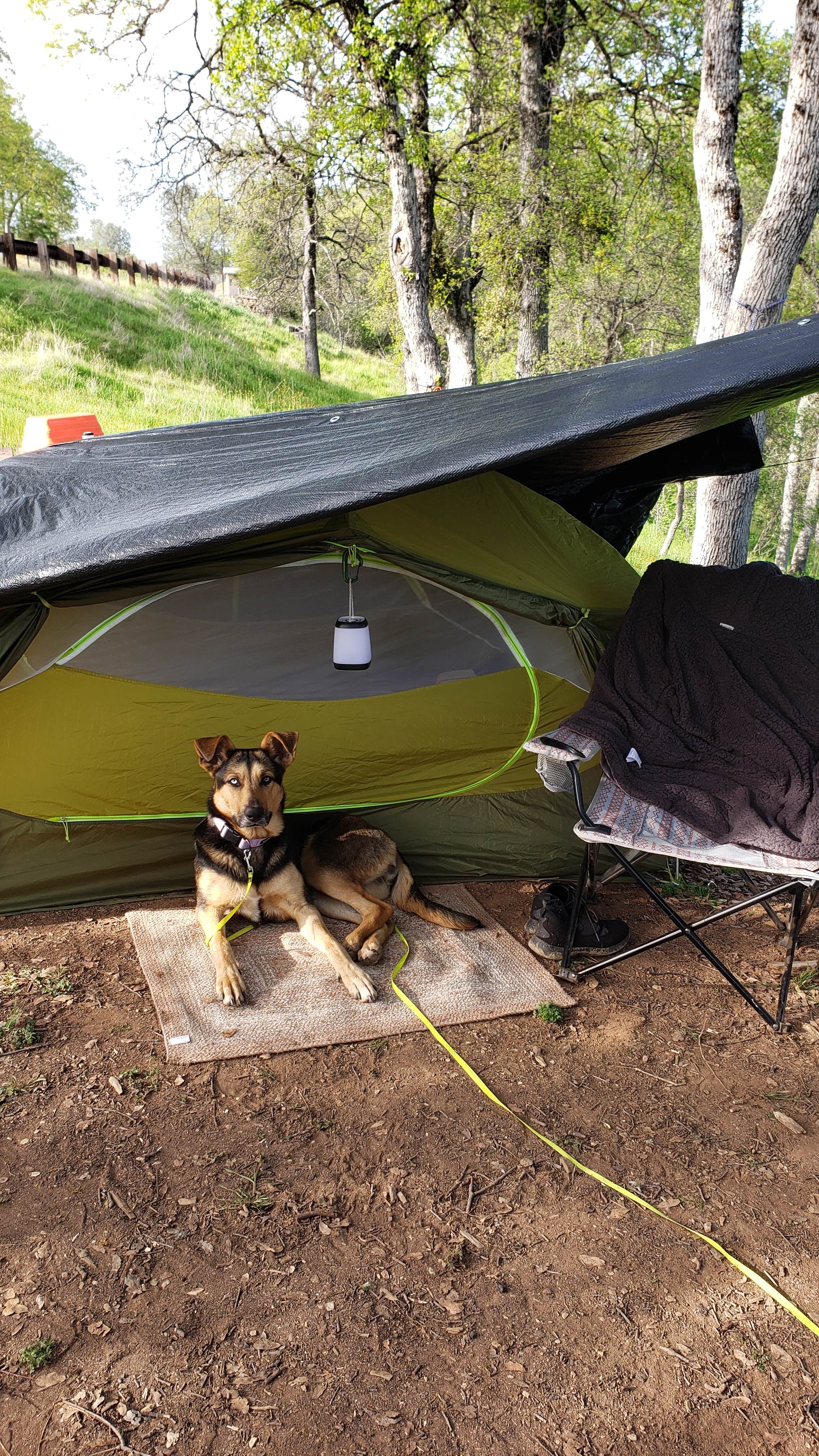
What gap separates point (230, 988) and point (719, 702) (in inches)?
82.0

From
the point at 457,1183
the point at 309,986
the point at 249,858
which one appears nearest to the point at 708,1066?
the point at 457,1183

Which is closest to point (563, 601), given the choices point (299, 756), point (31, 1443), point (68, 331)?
point (299, 756)

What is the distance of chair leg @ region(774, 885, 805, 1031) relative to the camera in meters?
3.00

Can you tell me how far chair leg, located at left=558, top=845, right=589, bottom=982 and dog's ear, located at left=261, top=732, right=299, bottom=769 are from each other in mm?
1152

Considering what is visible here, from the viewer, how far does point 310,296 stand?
62.8 ft

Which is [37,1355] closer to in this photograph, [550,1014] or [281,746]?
[550,1014]

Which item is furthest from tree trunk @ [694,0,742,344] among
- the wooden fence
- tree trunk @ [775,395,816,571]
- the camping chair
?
the wooden fence

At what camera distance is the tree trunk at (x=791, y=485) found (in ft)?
47.3

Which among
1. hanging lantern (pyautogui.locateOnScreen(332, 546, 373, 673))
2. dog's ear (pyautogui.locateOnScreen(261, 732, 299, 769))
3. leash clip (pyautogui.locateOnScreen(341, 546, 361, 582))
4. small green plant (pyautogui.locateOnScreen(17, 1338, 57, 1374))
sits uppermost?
leash clip (pyautogui.locateOnScreen(341, 546, 361, 582))

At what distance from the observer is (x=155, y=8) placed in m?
9.91

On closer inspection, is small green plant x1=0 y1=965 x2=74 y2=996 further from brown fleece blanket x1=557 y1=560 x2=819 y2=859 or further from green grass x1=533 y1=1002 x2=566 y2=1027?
brown fleece blanket x1=557 y1=560 x2=819 y2=859

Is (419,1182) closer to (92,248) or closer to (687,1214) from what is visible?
(687,1214)

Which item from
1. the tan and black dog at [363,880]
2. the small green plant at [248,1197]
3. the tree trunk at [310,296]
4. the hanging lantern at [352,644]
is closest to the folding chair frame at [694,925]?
the tan and black dog at [363,880]

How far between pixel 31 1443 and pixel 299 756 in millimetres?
2599
